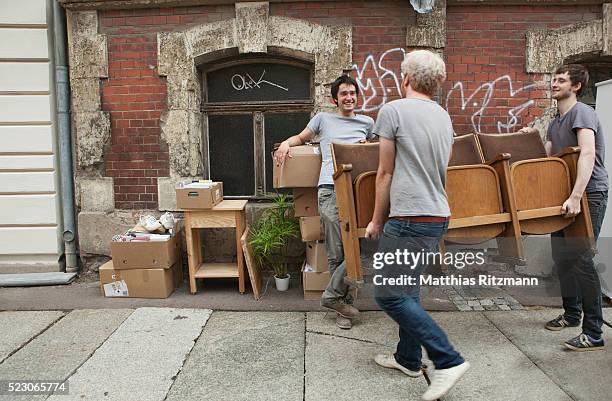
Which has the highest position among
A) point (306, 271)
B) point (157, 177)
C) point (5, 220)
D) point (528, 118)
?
point (528, 118)

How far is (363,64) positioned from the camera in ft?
15.9

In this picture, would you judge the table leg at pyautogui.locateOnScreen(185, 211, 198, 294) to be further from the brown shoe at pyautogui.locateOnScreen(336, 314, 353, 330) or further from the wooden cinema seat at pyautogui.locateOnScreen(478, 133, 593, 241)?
the wooden cinema seat at pyautogui.locateOnScreen(478, 133, 593, 241)

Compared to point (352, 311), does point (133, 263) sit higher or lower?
higher

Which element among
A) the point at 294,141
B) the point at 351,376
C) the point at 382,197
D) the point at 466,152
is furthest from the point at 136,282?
the point at 466,152

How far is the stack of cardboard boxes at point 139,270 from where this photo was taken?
14.2ft

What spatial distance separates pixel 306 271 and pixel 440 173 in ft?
6.67

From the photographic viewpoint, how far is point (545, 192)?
3068 mm

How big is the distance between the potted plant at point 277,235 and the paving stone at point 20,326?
5.86 feet

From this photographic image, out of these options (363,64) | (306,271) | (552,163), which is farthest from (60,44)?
(552,163)

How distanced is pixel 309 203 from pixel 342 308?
96cm

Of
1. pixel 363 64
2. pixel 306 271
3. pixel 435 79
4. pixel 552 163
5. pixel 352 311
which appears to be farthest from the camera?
pixel 363 64

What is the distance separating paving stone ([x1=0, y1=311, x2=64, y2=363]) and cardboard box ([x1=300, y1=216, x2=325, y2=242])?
7.10 ft

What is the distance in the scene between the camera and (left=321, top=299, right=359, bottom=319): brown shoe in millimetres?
3703

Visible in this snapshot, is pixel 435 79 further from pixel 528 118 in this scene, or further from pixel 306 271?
pixel 528 118
